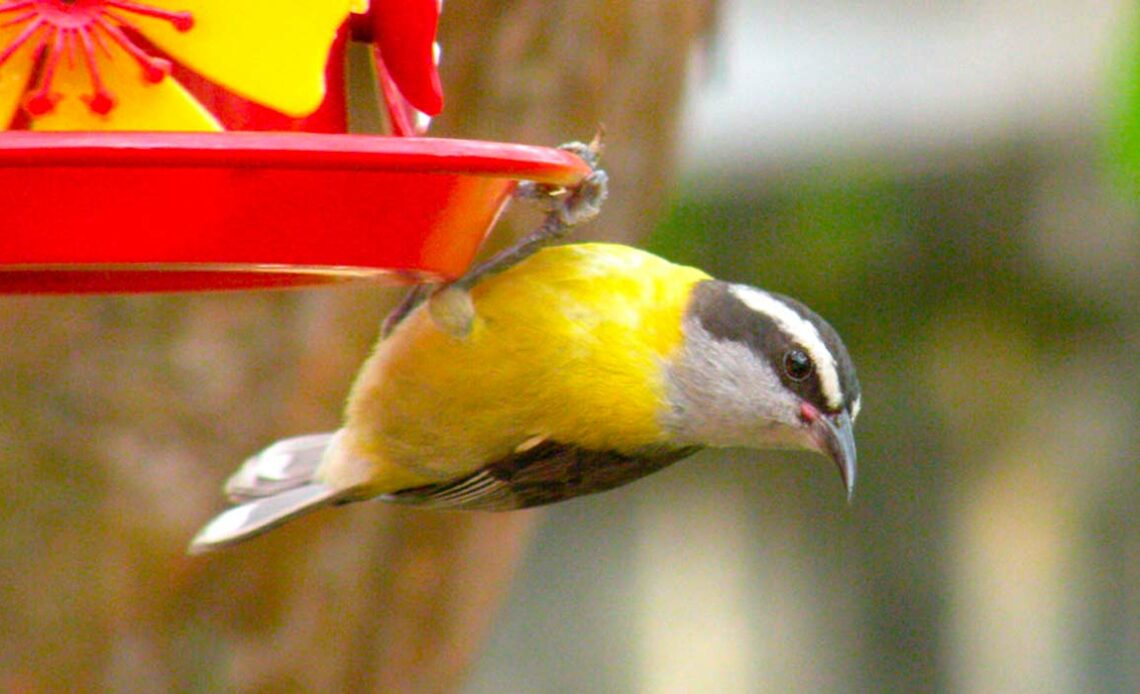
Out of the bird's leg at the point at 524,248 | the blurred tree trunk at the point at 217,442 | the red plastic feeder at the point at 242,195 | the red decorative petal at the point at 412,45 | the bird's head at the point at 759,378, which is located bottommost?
the blurred tree trunk at the point at 217,442

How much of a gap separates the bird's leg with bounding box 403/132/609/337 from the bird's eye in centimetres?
54

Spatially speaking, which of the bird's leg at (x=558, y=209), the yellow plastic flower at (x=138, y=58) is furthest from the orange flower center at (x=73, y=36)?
the bird's leg at (x=558, y=209)

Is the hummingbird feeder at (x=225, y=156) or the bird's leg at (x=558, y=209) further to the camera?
the bird's leg at (x=558, y=209)

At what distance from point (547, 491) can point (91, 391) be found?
1225 millimetres

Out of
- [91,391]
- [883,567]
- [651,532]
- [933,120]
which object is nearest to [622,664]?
[651,532]

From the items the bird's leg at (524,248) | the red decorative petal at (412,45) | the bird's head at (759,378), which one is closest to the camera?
the red decorative petal at (412,45)

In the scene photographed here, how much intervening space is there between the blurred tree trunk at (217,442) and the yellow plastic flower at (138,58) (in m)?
1.58

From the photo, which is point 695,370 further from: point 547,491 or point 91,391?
point 91,391

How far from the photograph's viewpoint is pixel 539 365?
327cm

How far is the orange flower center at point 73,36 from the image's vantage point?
2248mm

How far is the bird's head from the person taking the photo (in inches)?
133

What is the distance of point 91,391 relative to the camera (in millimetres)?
4016

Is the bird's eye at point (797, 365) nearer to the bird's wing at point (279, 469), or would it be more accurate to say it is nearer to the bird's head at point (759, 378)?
the bird's head at point (759, 378)

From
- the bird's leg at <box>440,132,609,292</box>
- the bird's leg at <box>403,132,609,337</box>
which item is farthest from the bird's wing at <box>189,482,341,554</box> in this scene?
the bird's leg at <box>440,132,609,292</box>
